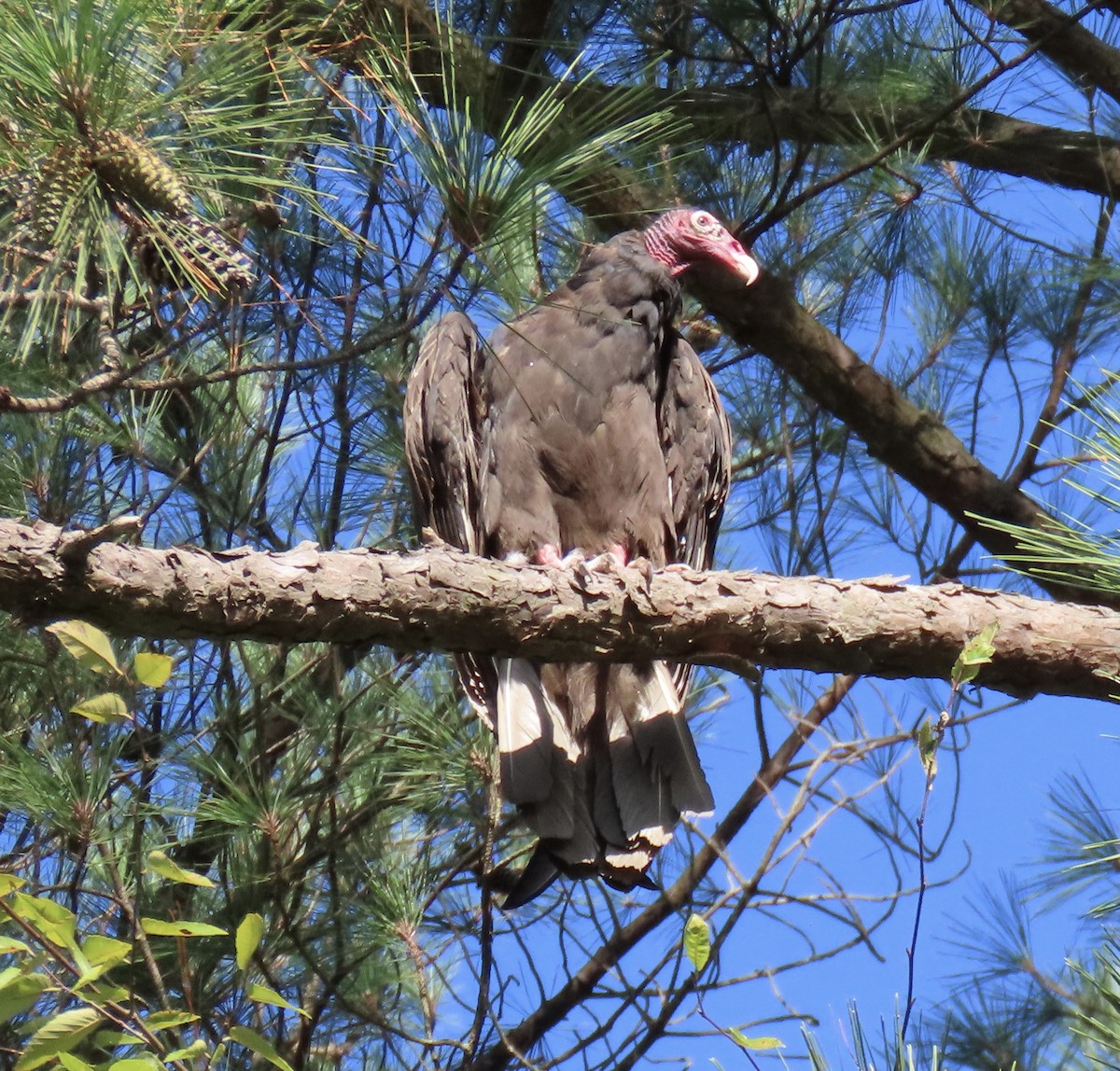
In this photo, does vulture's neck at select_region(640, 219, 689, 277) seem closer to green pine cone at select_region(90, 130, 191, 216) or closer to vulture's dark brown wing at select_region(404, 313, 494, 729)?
vulture's dark brown wing at select_region(404, 313, 494, 729)

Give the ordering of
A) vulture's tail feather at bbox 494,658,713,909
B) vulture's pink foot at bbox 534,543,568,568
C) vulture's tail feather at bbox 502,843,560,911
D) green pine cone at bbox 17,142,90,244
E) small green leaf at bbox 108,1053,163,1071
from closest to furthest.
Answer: small green leaf at bbox 108,1053,163,1071 < green pine cone at bbox 17,142,90,244 < vulture's tail feather at bbox 502,843,560,911 < vulture's tail feather at bbox 494,658,713,909 < vulture's pink foot at bbox 534,543,568,568

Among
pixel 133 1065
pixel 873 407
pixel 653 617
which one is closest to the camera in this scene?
pixel 133 1065

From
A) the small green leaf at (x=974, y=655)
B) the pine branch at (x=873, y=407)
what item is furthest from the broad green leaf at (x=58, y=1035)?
the pine branch at (x=873, y=407)

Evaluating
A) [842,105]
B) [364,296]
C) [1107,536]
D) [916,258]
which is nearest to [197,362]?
[364,296]

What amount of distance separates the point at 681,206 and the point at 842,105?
44 centimetres

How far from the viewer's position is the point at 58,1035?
1.57 m

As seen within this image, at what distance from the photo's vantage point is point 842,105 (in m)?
3.27

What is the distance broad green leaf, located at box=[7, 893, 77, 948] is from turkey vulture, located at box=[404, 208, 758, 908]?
3.75 ft

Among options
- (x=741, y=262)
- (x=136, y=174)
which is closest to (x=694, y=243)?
(x=741, y=262)

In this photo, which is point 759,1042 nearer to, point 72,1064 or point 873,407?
point 72,1064

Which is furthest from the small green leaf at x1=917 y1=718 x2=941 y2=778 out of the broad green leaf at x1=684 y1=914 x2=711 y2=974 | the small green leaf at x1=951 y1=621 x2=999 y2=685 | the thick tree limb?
the thick tree limb

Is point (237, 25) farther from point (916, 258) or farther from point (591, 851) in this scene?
point (916, 258)

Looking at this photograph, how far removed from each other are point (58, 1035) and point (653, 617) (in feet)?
3.11

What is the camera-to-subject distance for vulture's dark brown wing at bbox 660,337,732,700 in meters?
3.31
